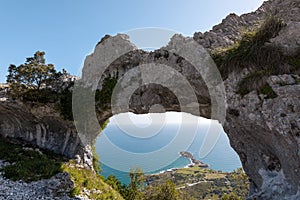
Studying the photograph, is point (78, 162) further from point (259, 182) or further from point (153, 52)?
point (259, 182)

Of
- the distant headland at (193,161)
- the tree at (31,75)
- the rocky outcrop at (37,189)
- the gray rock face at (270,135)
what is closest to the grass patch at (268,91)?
the gray rock face at (270,135)

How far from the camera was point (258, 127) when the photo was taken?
7.80 meters

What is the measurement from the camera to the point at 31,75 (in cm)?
1549

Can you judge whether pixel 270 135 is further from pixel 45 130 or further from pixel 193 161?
pixel 193 161

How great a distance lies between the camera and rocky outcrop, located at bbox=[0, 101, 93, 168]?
17328 millimetres

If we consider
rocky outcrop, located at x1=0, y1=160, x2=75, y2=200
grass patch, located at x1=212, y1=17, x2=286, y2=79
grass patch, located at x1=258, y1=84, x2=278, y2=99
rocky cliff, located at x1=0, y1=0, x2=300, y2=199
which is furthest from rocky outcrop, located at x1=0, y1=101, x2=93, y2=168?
grass patch, located at x1=258, y1=84, x2=278, y2=99

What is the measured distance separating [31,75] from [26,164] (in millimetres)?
6990

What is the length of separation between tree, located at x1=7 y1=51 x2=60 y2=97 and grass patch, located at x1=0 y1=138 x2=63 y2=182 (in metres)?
4.67

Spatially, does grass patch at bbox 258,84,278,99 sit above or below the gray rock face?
above

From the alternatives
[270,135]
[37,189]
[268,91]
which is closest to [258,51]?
[268,91]

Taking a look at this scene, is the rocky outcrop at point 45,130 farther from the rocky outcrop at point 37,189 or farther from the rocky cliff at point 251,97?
the rocky outcrop at point 37,189

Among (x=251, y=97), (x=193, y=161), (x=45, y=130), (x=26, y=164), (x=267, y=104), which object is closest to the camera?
(x=267, y=104)

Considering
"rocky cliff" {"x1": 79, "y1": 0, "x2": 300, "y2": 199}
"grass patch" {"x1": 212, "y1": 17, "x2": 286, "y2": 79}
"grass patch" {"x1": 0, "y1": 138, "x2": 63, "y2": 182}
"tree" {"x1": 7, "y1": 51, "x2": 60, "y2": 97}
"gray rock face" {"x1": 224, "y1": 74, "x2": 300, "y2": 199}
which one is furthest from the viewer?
"tree" {"x1": 7, "y1": 51, "x2": 60, "y2": 97}

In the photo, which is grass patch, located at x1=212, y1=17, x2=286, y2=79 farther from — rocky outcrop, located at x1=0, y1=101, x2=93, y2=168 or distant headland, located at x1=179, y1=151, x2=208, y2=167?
distant headland, located at x1=179, y1=151, x2=208, y2=167
